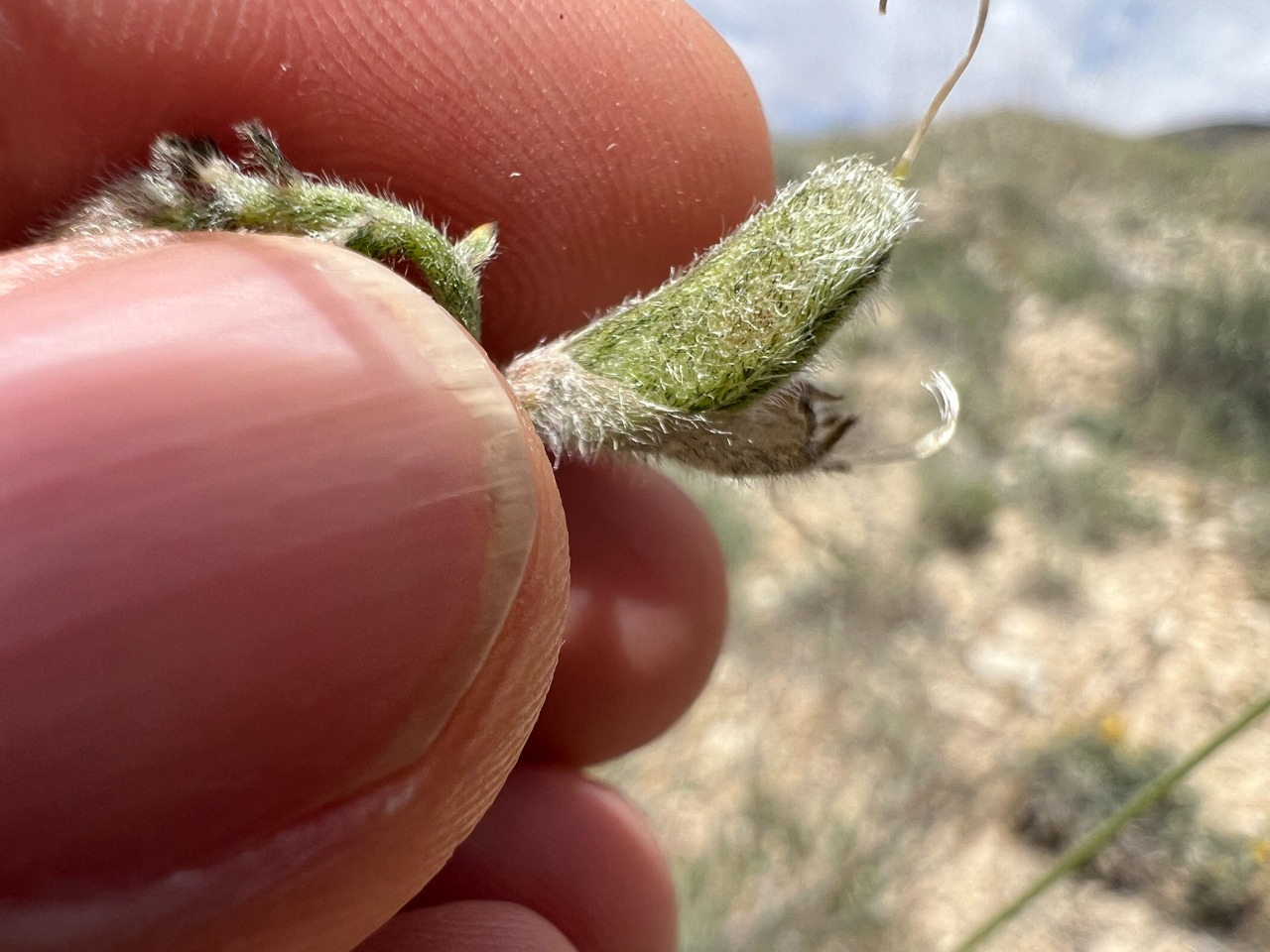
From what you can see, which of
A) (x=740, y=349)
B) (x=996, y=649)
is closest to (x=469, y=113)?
(x=740, y=349)

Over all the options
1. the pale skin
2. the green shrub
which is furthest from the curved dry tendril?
the green shrub

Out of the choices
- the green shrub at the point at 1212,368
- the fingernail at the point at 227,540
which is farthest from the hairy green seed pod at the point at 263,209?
the green shrub at the point at 1212,368

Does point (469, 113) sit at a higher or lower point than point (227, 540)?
higher

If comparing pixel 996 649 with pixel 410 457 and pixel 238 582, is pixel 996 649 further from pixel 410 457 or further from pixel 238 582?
pixel 238 582

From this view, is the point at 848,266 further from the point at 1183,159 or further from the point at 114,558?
the point at 1183,159

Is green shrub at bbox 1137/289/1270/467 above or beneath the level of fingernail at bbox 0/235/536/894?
beneath

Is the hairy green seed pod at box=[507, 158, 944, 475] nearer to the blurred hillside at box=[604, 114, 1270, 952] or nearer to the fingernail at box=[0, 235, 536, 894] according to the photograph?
the blurred hillside at box=[604, 114, 1270, 952]
